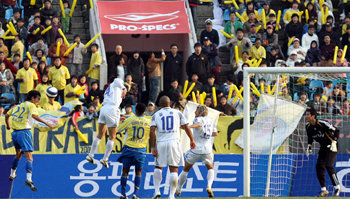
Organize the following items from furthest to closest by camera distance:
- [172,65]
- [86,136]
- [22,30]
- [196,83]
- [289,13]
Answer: [289,13], [22,30], [172,65], [196,83], [86,136]

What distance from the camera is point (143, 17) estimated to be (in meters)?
28.0

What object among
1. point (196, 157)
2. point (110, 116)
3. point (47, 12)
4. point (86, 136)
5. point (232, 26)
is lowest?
point (86, 136)

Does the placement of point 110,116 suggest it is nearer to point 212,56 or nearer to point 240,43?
point 212,56

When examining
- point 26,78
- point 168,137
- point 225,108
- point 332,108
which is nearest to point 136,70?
point 26,78

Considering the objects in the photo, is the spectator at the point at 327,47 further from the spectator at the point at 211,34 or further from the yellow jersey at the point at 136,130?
the yellow jersey at the point at 136,130

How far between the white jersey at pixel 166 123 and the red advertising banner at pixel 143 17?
974 centimetres

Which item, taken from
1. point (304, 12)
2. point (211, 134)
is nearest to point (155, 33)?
point (304, 12)

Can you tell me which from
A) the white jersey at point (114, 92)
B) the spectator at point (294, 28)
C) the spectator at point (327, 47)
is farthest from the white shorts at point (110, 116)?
the spectator at point (294, 28)

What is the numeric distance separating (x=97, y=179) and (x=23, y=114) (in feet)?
9.44

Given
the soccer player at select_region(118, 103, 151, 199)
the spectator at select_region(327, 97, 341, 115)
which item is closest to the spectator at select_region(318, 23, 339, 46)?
the spectator at select_region(327, 97, 341, 115)

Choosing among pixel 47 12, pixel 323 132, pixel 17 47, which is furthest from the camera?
pixel 47 12

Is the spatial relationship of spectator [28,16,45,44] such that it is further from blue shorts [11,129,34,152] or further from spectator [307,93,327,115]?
spectator [307,93,327,115]

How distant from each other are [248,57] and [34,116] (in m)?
8.88

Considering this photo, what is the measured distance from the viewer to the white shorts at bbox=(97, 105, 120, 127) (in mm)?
19203
